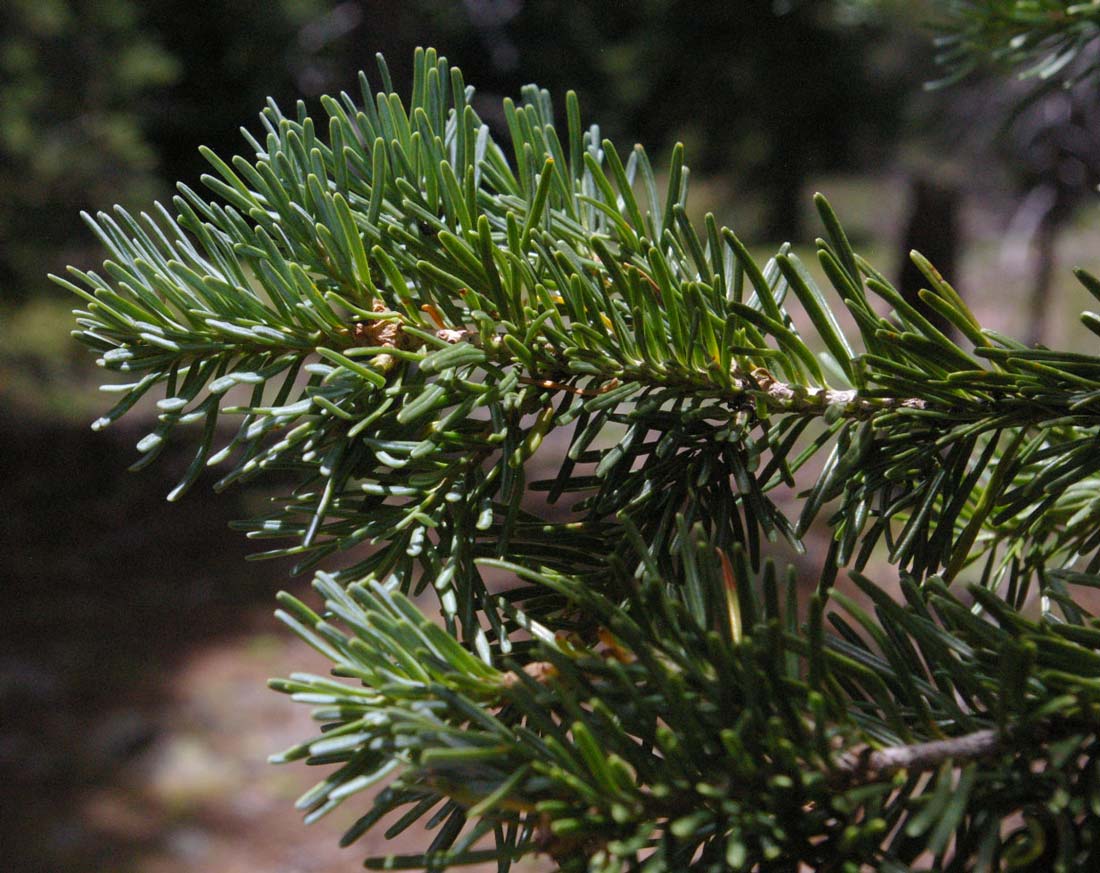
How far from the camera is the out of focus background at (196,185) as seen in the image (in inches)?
58.7

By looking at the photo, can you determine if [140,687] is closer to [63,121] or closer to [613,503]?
[63,121]

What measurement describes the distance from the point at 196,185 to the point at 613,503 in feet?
6.74

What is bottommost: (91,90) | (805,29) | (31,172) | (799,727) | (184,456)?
(799,727)

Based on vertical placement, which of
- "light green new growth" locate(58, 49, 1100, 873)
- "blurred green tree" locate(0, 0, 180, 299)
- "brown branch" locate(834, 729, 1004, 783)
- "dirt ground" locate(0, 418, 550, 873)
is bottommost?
"brown branch" locate(834, 729, 1004, 783)

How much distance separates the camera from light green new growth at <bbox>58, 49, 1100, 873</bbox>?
20 cm

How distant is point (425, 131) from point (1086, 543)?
0.24 metres

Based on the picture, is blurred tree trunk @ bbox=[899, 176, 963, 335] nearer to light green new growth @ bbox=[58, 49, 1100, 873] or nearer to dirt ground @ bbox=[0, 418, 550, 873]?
dirt ground @ bbox=[0, 418, 550, 873]

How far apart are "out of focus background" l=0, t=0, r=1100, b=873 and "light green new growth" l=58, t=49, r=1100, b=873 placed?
0.45 m

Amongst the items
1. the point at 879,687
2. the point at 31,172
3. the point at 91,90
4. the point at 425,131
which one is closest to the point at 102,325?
the point at 425,131

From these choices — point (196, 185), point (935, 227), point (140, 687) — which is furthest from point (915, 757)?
point (196, 185)

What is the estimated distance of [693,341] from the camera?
10.0 inches

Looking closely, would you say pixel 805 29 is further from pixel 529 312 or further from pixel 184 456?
pixel 529 312

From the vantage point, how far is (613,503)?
0.87 feet

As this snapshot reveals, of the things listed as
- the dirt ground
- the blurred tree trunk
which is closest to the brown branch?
the dirt ground
